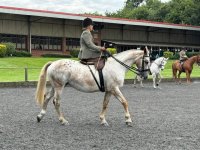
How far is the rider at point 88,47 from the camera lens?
31.4 ft

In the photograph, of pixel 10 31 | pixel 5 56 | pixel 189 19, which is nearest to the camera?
pixel 5 56

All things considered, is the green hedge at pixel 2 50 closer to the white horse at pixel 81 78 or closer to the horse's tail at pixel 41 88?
the horse's tail at pixel 41 88

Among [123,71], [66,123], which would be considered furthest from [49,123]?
[123,71]

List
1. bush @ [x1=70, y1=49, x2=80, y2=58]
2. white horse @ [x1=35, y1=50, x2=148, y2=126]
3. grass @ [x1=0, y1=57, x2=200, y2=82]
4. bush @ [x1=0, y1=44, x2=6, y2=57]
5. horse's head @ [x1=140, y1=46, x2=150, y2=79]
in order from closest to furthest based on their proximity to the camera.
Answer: white horse @ [x1=35, y1=50, x2=148, y2=126]
horse's head @ [x1=140, y1=46, x2=150, y2=79]
grass @ [x1=0, y1=57, x2=200, y2=82]
bush @ [x1=0, y1=44, x2=6, y2=57]
bush @ [x1=70, y1=49, x2=80, y2=58]

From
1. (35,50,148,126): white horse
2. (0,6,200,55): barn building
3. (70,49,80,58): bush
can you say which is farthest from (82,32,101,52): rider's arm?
(70,49,80,58): bush

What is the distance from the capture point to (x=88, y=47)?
964cm

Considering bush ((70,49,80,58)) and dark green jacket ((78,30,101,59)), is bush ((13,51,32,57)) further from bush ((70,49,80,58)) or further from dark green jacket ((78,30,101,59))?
dark green jacket ((78,30,101,59))

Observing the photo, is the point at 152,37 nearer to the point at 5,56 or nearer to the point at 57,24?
the point at 57,24

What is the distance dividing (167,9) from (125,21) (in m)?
33.5

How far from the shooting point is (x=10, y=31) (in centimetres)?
4356

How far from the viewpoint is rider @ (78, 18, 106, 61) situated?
31.4 feet

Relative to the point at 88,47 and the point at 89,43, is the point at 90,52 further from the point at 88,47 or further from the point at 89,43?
the point at 89,43

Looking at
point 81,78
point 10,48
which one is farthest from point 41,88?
point 10,48

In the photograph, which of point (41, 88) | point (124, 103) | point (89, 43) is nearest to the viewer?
point (124, 103)
